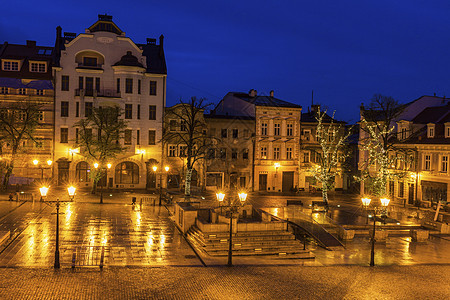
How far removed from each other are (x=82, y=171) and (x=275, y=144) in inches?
910

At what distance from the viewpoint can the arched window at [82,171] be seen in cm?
4781

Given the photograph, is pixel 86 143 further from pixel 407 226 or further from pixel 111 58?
pixel 407 226

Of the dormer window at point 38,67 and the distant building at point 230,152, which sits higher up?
the dormer window at point 38,67

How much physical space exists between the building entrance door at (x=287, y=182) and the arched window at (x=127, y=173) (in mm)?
18015

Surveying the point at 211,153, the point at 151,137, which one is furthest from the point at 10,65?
the point at 211,153

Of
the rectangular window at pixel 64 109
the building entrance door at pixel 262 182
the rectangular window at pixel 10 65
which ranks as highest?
the rectangular window at pixel 10 65

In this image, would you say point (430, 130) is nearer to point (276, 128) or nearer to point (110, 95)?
point (276, 128)

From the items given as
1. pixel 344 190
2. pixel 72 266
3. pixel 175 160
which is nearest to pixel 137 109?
pixel 175 160

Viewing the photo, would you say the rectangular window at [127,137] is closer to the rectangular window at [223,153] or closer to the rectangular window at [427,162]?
the rectangular window at [223,153]

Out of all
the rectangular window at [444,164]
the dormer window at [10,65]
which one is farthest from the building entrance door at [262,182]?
the dormer window at [10,65]

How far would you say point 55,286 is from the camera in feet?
53.0

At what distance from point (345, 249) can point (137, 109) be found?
101ft

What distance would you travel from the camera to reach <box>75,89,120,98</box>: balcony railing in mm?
47344

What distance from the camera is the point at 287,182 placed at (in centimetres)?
5312
